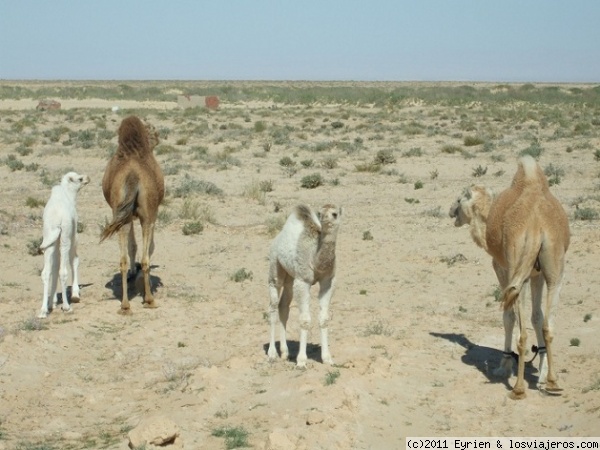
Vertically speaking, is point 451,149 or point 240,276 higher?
point 451,149

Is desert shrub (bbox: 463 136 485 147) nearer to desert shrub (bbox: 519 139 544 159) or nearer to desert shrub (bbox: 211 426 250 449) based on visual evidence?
desert shrub (bbox: 519 139 544 159)

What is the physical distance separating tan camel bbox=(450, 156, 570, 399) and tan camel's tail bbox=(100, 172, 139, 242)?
5308 mm

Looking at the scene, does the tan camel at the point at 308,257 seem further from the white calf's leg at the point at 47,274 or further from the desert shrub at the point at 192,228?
the desert shrub at the point at 192,228

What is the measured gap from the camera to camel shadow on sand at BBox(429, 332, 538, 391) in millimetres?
9227

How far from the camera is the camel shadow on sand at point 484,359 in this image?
9.23 meters

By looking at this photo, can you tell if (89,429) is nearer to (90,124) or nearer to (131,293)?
(131,293)

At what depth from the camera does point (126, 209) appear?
12562 millimetres

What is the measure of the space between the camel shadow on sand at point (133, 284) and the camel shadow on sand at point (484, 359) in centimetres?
453

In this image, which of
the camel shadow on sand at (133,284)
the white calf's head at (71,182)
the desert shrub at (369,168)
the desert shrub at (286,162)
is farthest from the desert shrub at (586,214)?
the desert shrub at (286,162)

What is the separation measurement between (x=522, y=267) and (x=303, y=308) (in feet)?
6.98

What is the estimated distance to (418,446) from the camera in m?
7.44

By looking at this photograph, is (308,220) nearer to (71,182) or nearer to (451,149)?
(71,182)

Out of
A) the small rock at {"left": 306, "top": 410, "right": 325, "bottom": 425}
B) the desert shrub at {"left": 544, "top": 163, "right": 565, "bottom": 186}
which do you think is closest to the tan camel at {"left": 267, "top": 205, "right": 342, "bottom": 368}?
the small rock at {"left": 306, "top": 410, "right": 325, "bottom": 425}

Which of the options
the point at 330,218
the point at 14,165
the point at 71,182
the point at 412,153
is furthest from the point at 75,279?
the point at 412,153
